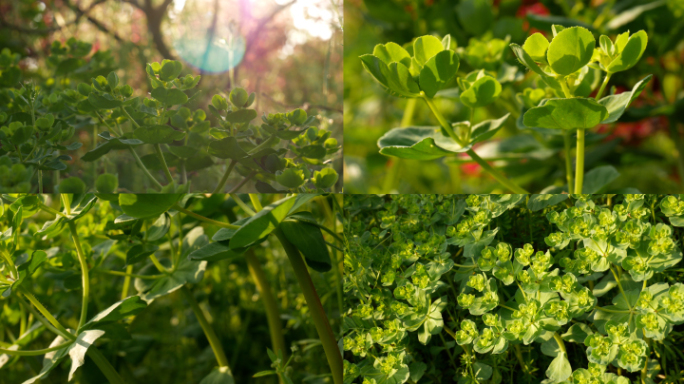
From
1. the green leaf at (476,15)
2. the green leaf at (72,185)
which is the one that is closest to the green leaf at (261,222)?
the green leaf at (72,185)

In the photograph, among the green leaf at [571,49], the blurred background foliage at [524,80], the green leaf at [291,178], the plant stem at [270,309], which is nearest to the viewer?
the green leaf at [571,49]

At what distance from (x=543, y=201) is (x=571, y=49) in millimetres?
152

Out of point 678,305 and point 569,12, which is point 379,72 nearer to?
point 678,305

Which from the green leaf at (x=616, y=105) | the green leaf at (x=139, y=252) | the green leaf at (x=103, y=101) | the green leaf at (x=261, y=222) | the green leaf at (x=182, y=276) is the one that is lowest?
the green leaf at (x=182, y=276)

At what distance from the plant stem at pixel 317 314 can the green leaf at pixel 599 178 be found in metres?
0.35

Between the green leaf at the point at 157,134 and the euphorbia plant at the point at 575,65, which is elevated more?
the euphorbia plant at the point at 575,65

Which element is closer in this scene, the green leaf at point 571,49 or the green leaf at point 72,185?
the green leaf at point 571,49

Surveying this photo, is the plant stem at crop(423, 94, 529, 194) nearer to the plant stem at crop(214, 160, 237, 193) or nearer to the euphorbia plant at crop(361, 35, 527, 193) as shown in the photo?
the euphorbia plant at crop(361, 35, 527, 193)

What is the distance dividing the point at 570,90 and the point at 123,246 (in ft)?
2.05

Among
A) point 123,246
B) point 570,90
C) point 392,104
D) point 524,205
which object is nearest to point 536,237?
point 524,205

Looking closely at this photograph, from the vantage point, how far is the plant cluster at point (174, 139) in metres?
0.48

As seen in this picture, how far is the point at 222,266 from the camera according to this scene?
88 centimetres

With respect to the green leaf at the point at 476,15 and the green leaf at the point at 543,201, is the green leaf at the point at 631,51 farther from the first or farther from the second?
the green leaf at the point at 476,15

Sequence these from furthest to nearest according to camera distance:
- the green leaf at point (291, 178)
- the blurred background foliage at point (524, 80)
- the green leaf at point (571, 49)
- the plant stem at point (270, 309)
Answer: the blurred background foliage at point (524, 80) < the plant stem at point (270, 309) < the green leaf at point (291, 178) < the green leaf at point (571, 49)
